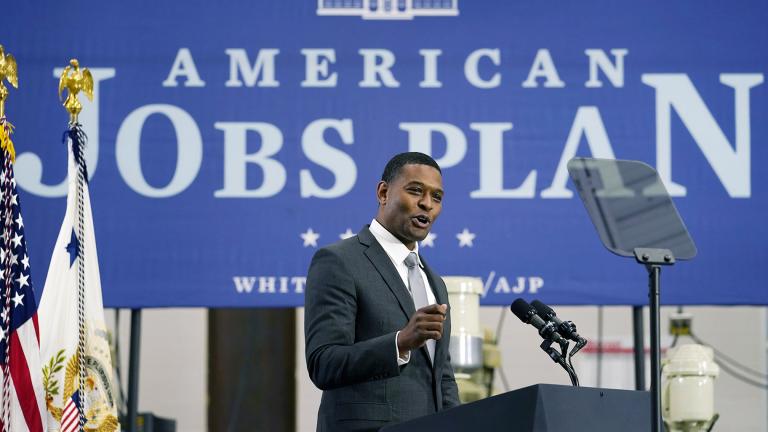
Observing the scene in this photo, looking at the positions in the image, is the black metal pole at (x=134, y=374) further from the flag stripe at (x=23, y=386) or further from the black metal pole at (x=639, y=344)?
the black metal pole at (x=639, y=344)

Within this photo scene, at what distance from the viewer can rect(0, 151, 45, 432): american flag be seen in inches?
162

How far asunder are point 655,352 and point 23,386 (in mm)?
2306

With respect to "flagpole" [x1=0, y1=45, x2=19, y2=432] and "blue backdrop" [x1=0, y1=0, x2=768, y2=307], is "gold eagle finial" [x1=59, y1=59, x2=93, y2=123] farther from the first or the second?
"blue backdrop" [x1=0, y1=0, x2=768, y2=307]

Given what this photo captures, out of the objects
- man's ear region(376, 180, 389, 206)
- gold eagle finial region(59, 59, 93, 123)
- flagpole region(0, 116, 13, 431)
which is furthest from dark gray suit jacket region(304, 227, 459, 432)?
gold eagle finial region(59, 59, 93, 123)

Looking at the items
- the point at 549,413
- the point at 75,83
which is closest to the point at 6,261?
the point at 75,83

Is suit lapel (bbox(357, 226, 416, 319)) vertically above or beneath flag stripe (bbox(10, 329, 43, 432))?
above

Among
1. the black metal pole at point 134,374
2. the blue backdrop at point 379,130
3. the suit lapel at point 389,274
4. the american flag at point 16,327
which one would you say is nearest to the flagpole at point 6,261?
the american flag at point 16,327

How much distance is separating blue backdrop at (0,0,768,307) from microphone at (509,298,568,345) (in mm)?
2030

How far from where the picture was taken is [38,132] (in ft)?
17.2

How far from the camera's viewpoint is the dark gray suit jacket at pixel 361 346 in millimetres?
3119

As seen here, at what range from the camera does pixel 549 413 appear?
2.69m

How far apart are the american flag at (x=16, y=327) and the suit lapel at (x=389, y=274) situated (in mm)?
1397

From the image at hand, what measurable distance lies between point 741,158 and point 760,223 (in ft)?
0.93

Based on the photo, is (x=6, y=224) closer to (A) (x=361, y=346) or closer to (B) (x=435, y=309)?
(A) (x=361, y=346)
